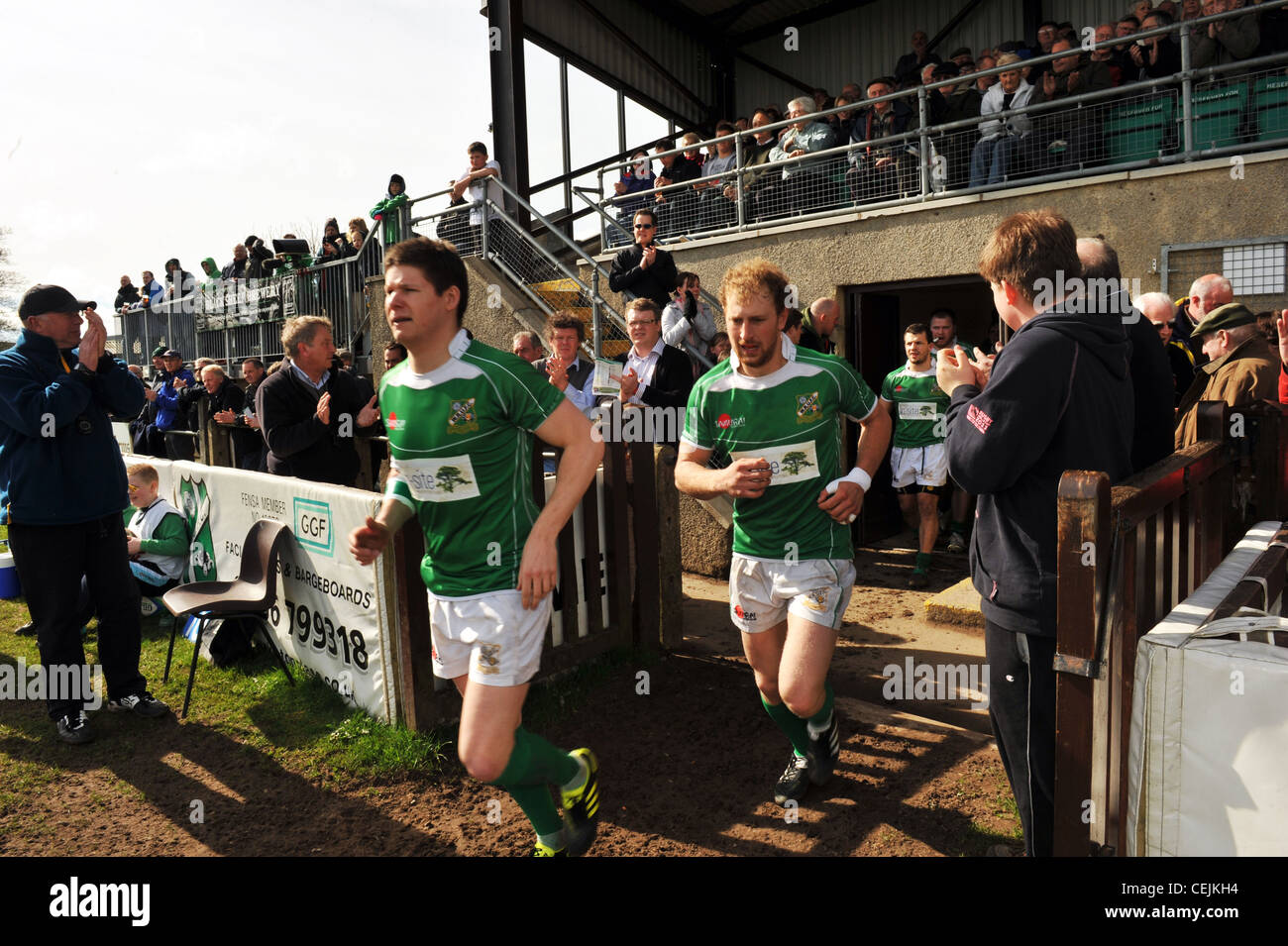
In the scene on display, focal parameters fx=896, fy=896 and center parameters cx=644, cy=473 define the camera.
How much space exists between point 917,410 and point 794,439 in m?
4.78

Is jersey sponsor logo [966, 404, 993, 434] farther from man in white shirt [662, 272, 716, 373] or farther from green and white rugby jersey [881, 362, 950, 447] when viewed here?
man in white shirt [662, 272, 716, 373]

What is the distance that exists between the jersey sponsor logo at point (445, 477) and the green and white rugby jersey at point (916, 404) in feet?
18.3

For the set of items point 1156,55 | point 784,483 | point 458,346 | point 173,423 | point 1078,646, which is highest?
point 1156,55

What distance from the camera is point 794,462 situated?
3732mm

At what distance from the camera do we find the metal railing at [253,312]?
14.3 metres

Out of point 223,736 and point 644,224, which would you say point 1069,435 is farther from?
point 644,224

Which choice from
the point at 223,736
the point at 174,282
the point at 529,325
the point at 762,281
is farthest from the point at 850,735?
the point at 174,282

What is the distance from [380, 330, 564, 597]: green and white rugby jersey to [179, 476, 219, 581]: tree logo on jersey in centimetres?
412

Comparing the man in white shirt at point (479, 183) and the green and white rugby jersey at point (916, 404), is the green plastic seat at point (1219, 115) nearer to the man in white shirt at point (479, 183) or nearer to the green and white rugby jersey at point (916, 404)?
the green and white rugby jersey at point (916, 404)

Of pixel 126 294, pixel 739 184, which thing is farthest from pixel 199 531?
pixel 126 294

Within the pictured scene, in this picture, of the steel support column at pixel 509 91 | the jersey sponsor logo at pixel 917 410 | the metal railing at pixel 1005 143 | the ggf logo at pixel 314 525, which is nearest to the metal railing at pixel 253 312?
the steel support column at pixel 509 91

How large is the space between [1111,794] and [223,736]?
4.49m

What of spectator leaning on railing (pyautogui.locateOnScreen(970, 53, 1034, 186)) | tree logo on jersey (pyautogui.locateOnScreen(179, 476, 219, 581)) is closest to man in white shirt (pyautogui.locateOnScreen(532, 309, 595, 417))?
tree logo on jersey (pyautogui.locateOnScreen(179, 476, 219, 581))

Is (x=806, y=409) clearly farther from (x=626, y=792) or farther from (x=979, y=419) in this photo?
(x=626, y=792)
